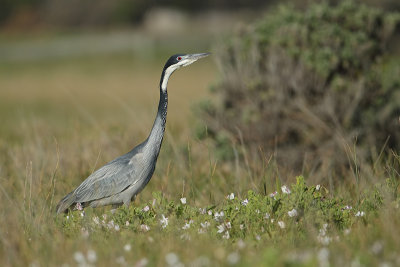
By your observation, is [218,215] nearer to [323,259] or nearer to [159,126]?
[159,126]

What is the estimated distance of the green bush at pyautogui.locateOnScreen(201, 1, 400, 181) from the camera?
729cm

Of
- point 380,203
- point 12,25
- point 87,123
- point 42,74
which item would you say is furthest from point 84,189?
point 12,25

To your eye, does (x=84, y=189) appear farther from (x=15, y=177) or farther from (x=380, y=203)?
(x=380, y=203)

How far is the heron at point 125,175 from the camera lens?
5.20 m

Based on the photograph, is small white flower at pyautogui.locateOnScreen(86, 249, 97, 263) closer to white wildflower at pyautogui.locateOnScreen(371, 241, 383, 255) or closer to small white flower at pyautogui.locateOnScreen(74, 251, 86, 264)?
small white flower at pyautogui.locateOnScreen(74, 251, 86, 264)

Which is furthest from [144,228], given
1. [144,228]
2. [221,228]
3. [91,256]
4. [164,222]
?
[91,256]

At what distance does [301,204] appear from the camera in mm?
4535

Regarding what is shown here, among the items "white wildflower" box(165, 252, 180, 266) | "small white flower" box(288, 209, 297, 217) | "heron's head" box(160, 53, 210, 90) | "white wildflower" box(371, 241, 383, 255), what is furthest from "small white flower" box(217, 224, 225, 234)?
"heron's head" box(160, 53, 210, 90)

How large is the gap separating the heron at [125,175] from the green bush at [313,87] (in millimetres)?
2087

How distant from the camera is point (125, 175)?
5199 mm

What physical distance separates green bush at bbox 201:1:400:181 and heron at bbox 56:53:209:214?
6.85 ft

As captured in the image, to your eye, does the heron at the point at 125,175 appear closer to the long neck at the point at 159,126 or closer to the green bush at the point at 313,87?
the long neck at the point at 159,126

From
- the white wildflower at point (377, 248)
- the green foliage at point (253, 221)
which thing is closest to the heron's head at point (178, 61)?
the green foliage at point (253, 221)

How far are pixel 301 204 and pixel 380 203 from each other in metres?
0.67
